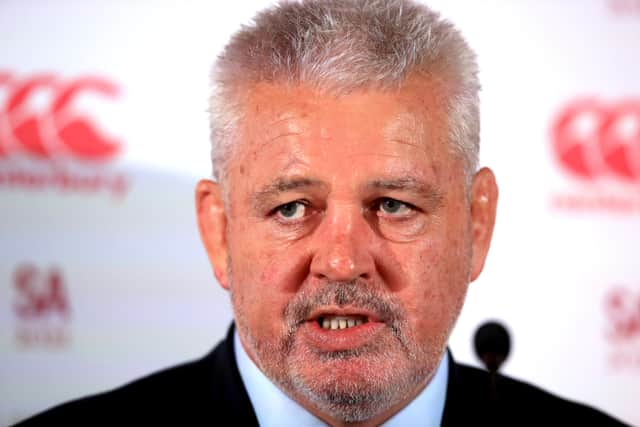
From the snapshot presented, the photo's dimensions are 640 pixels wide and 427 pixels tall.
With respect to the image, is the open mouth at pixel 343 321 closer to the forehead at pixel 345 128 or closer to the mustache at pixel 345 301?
the mustache at pixel 345 301

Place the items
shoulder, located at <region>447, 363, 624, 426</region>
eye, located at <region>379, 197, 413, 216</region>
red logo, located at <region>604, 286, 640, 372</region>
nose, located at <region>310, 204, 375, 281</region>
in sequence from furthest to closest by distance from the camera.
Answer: red logo, located at <region>604, 286, 640, 372</region> < shoulder, located at <region>447, 363, 624, 426</region> < eye, located at <region>379, 197, 413, 216</region> < nose, located at <region>310, 204, 375, 281</region>

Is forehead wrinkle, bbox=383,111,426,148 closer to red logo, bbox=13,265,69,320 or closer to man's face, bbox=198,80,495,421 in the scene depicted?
man's face, bbox=198,80,495,421

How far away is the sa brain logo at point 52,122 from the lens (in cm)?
289

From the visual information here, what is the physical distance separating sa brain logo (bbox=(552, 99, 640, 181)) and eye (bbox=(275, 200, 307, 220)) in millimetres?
1567

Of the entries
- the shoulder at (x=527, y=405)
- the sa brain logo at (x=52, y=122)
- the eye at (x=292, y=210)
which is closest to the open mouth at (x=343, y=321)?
the eye at (x=292, y=210)

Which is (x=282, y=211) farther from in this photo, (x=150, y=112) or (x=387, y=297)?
(x=150, y=112)

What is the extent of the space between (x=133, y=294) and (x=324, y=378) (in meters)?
1.53

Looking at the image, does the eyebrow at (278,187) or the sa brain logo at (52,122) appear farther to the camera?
the sa brain logo at (52,122)

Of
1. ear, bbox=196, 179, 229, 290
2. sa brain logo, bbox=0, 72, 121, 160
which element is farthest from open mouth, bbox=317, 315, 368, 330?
sa brain logo, bbox=0, 72, 121, 160

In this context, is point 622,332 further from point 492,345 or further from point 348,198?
point 348,198

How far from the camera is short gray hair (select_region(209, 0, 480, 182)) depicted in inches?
59.3

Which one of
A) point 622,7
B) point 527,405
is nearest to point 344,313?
point 527,405

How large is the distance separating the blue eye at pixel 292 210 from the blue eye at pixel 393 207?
0.44 feet

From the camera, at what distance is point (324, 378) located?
58.0 inches
